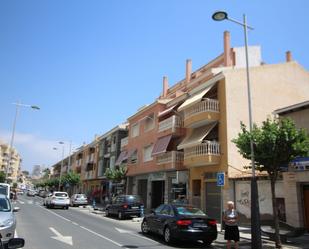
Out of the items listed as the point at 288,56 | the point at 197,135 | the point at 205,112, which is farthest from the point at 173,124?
the point at 288,56

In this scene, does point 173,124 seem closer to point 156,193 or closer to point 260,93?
point 260,93

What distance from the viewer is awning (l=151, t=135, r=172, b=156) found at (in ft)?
97.4

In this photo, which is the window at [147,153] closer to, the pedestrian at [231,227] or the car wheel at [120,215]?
the car wheel at [120,215]

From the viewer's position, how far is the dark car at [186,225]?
12750 millimetres

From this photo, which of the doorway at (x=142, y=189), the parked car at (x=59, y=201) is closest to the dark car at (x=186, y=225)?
the doorway at (x=142, y=189)

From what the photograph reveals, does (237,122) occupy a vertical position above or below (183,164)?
above

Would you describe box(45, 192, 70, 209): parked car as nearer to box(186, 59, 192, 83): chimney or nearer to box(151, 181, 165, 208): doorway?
box(151, 181, 165, 208): doorway

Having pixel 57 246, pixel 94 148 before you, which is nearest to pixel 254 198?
pixel 57 246

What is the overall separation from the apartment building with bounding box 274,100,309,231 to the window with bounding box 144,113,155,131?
61.5 ft

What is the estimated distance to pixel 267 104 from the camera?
977 inches

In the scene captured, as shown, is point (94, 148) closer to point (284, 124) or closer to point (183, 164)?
point (183, 164)

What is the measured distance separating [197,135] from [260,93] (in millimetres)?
5418

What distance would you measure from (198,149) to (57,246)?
47.7 feet

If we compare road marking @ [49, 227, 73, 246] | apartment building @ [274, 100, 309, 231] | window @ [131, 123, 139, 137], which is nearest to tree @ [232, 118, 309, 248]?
apartment building @ [274, 100, 309, 231]
